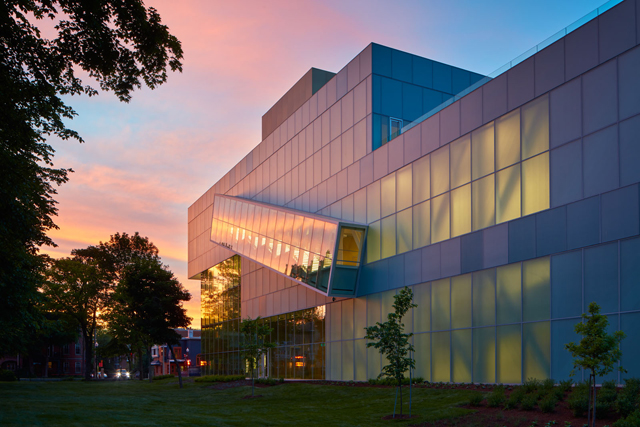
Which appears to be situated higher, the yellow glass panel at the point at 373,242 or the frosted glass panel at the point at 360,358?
the yellow glass panel at the point at 373,242

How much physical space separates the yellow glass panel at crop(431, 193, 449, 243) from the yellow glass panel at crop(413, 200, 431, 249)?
0.32 metres

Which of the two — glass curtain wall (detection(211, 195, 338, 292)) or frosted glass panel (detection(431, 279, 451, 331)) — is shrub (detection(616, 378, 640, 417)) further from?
glass curtain wall (detection(211, 195, 338, 292))

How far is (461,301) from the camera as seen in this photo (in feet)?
81.7

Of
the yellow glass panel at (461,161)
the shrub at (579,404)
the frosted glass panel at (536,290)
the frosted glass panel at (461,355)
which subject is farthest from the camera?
the yellow glass panel at (461,161)

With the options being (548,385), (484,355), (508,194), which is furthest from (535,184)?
(548,385)

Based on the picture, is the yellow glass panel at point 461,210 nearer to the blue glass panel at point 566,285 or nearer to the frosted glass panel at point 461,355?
the frosted glass panel at point 461,355

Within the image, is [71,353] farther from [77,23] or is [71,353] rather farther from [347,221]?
[77,23]

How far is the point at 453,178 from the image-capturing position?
85.1 feet

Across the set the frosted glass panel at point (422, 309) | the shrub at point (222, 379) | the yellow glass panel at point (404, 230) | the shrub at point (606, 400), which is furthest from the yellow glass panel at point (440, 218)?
the shrub at point (222, 379)

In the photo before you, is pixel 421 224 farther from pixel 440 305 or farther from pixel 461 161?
pixel 440 305

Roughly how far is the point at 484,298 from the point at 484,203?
3941 millimetres

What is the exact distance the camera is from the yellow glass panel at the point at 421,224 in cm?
2747

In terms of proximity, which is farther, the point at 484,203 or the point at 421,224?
the point at 421,224

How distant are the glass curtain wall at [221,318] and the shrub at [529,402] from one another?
127ft
